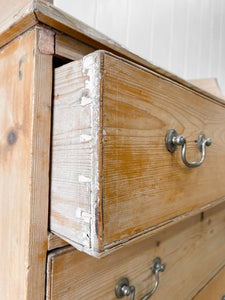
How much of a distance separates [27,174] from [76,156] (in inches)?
2.7

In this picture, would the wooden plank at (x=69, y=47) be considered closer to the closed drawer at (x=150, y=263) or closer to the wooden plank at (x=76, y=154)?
the wooden plank at (x=76, y=154)

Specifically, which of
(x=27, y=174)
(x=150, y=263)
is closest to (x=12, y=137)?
(x=27, y=174)

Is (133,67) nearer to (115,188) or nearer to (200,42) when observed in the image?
(115,188)

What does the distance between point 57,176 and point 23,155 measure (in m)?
0.05

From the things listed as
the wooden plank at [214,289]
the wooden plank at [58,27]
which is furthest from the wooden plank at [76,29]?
the wooden plank at [214,289]

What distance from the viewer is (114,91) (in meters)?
0.26

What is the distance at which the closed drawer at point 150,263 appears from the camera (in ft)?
1.01

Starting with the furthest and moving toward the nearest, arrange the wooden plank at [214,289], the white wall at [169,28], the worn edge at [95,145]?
the white wall at [169,28], the wooden plank at [214,289], the worn edge at [95,145]

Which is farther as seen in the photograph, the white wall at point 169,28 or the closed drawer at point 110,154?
the white wall at point 169,28

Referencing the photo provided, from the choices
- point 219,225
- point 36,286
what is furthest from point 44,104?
point 219,225

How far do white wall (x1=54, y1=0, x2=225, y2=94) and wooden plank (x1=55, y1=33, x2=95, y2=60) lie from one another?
64cm

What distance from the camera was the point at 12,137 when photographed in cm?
31

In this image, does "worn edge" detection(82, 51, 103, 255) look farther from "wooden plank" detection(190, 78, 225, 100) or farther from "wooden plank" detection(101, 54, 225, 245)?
"wooden plank" detection(190, 78, 225, 100)

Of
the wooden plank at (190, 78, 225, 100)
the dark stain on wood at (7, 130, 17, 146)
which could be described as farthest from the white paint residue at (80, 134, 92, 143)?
the wooden plank at (190, 78, 225, 100)
